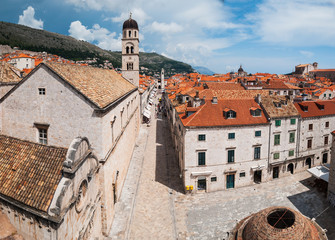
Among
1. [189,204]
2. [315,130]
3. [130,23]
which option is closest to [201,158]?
[189,204]

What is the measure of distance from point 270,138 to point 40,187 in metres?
26.4

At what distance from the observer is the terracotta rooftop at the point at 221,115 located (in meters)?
27.1

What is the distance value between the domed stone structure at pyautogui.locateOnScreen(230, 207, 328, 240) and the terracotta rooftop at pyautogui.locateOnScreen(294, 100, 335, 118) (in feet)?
79.3

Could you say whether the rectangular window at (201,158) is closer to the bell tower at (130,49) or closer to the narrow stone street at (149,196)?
the narrow stone street at (149,196)

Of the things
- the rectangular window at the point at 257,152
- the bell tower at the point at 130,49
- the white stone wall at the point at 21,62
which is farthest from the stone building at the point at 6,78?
the white stone wall at the point at 21,62

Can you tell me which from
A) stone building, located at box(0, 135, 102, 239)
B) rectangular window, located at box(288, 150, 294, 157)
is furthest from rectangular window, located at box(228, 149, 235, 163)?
stone building, located at box(0, 135, 102, 239)

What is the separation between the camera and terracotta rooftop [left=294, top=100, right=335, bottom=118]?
32.5 metres

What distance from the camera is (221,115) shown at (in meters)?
28.3

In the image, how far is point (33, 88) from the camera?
1775 centimetres

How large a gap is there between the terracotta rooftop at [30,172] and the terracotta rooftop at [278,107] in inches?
1017

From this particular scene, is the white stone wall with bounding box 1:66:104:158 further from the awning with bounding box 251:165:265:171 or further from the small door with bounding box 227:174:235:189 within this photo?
the awning with bounding box 251:165:265:171

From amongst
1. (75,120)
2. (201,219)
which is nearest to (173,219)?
(201,219)

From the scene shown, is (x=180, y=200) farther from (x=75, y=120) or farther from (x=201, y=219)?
(x=75, y=120)

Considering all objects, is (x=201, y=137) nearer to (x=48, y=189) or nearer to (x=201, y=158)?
(x=201, y=158)
